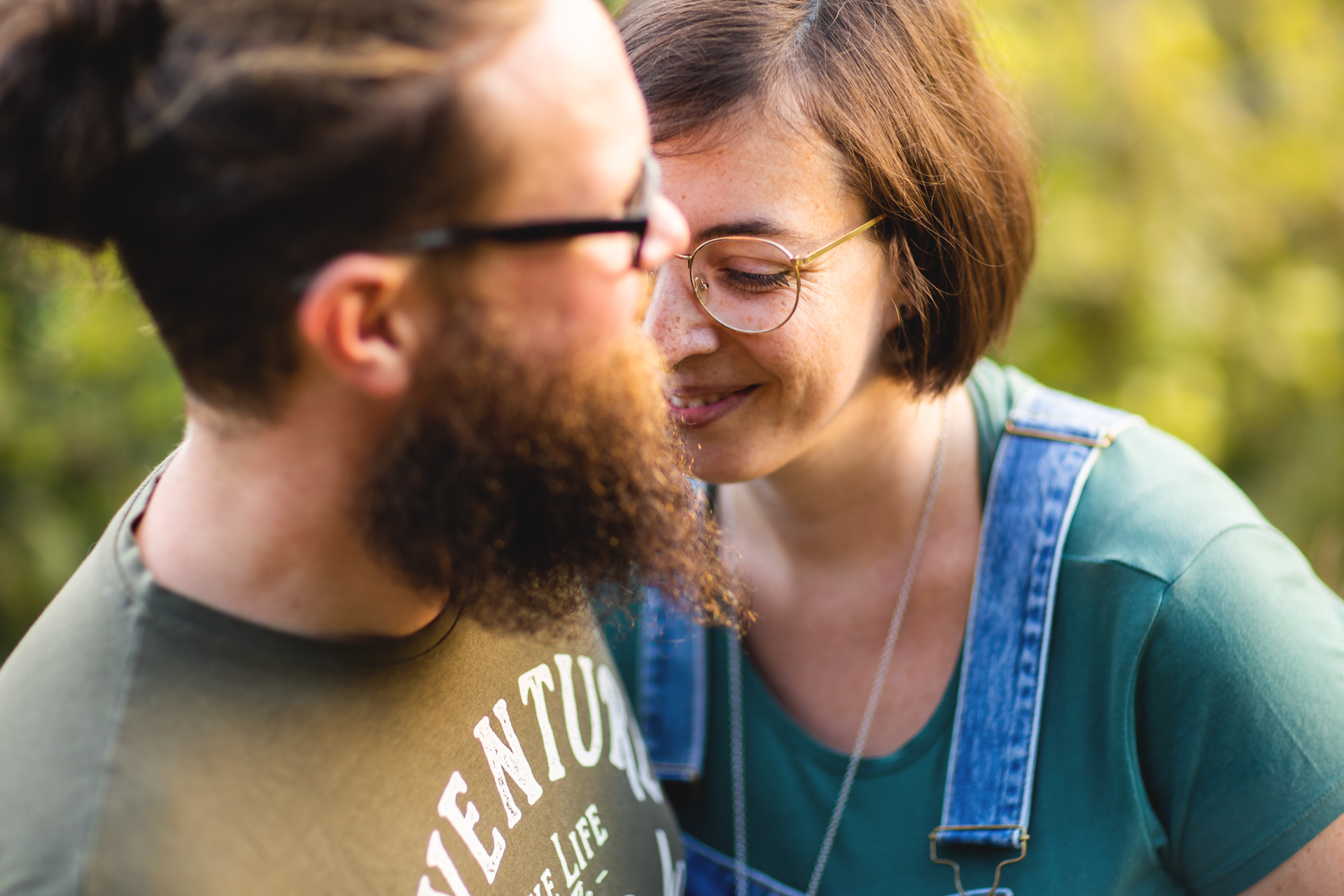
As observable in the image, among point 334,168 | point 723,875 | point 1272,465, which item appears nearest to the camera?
point 334,168

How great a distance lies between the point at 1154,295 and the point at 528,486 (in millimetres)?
3428

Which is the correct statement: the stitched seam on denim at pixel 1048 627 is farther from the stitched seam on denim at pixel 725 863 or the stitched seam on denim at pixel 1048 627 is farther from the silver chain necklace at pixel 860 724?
the stitched seam on denim at pixel 725 863

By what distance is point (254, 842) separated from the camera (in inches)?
47.5

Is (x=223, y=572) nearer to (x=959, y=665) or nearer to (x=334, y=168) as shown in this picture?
(x=334, y=168)

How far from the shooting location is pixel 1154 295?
405 centimetres

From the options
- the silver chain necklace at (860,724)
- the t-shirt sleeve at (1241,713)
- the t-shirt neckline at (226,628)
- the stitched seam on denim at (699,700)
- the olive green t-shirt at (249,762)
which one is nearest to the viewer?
the olive green t-shirt at (249,762)

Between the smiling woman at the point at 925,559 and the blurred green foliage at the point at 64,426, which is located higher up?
the smiling woman at the point at 925,559

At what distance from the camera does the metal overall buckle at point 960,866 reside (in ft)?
6.01

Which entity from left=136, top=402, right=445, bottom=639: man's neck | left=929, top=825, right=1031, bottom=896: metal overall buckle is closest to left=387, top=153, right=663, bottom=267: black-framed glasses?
left=136, top=402, right=445, bottom=639: man's neck

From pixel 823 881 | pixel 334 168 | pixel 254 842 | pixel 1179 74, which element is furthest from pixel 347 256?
pixel 1179 74

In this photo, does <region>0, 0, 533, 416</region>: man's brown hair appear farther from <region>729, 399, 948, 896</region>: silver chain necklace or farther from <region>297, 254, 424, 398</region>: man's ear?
<region>729, 399, 948, 896</region>: silver chain necklace

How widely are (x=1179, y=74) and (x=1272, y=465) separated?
1.82 metres

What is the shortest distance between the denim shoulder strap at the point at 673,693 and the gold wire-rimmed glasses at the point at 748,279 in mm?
707

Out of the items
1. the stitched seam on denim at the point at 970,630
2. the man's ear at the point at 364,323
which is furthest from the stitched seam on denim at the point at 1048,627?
the man's ear at the point at 364,323
